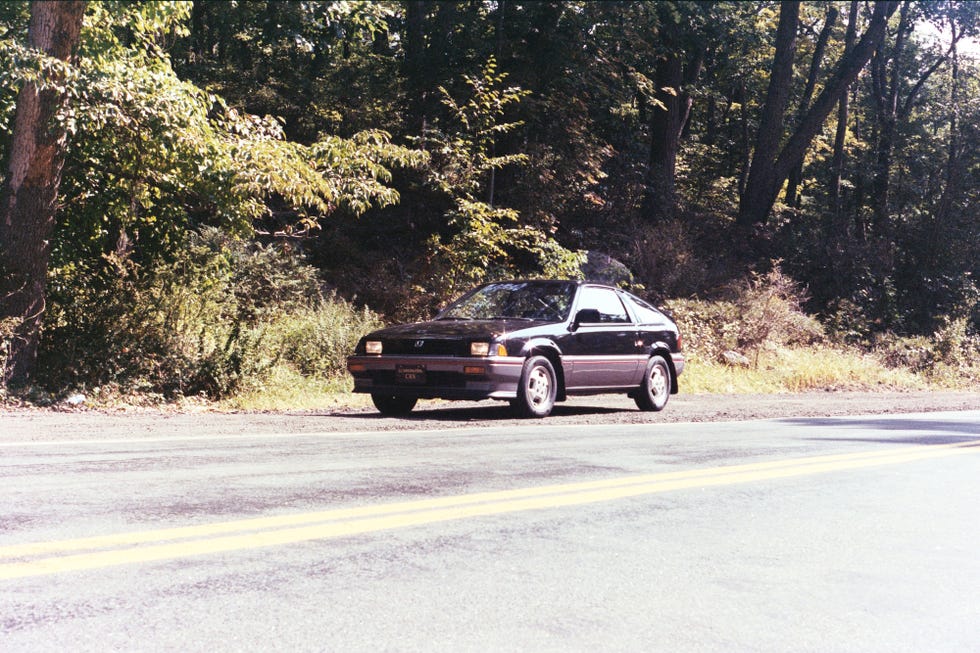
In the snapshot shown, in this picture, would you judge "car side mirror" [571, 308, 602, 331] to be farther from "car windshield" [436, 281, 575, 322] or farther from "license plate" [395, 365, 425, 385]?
"license plate" [395, 365, 425, 385]

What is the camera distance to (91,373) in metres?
12.3

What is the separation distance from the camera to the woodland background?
1260cm

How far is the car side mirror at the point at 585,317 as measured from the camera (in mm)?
12885

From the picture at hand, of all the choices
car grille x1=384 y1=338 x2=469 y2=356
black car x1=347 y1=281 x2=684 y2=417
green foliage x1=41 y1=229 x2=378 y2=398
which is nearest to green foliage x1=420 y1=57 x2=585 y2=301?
green foliage x1=41 y1=229 x2=378 y2=398

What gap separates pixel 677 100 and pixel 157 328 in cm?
2247

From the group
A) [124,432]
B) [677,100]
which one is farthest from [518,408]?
[677,100]

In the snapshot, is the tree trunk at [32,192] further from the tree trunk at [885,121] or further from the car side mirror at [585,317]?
the tree trunk at [885,121]

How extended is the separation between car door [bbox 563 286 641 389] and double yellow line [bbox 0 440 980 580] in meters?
4.76

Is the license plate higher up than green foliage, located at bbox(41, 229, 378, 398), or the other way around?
green foliage, located at bbox(41, 229, 378, 398)

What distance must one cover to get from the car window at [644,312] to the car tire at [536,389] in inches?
87.6

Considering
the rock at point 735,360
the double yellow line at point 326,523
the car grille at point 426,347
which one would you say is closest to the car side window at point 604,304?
the car grille at point 426,347

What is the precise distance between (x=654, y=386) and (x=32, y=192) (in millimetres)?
8466

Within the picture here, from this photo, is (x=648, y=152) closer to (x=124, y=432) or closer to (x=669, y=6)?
(x=669, y=6)

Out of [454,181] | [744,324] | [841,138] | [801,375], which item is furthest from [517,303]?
[841,138]
